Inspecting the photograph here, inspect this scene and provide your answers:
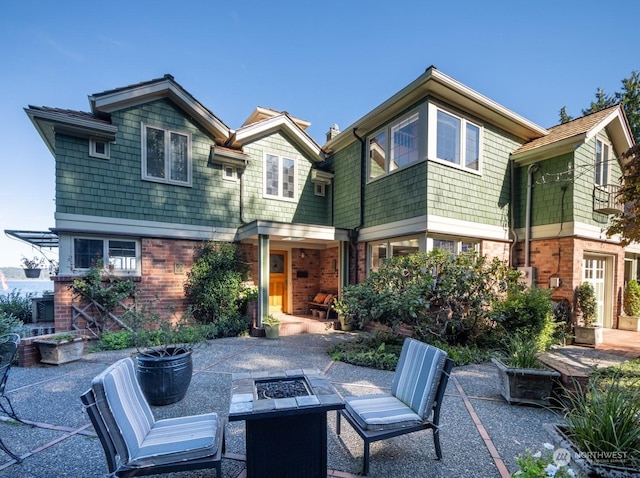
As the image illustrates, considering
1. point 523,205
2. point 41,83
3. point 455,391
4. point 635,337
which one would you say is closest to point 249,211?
point 41,83

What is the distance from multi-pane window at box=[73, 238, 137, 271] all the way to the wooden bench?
5627 mm

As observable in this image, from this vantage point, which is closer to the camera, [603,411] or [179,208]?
[603,411]

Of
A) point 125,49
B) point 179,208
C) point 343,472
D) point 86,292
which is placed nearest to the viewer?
point 343,472

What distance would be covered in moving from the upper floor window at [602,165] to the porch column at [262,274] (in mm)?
9675

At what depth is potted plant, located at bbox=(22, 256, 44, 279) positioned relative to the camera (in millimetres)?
9633

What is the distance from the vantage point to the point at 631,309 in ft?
31.1

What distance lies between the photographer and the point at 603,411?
88.0 inches

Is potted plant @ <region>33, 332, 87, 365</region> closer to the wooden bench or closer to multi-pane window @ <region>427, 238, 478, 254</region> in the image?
the wooden bench

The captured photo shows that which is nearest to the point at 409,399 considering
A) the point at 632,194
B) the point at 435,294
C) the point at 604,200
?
the point at 435,294

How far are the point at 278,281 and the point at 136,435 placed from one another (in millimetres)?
8307

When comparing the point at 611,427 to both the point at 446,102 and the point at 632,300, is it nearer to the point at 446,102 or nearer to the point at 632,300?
the point at 446,102

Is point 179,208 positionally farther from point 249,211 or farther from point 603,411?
point 603,411

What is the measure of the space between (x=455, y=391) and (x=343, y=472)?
2.62 m

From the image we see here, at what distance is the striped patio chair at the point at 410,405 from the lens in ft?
8.91
